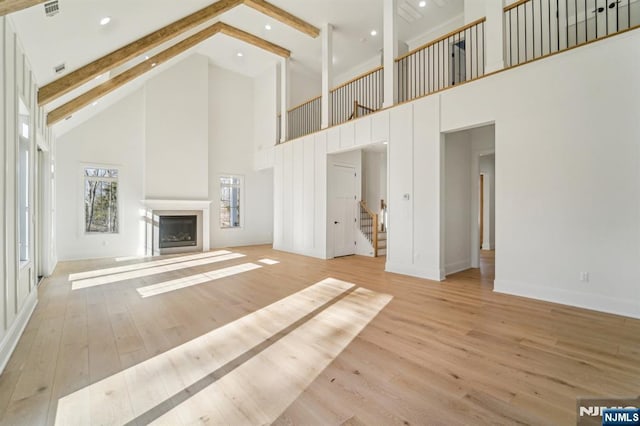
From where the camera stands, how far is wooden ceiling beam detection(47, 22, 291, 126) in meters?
5.30

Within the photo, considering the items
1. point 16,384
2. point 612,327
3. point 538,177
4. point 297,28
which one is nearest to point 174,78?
point 297,28

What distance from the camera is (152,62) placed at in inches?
255

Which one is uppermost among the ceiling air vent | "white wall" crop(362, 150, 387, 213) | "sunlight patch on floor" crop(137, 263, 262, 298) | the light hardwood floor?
the ceiling air vent

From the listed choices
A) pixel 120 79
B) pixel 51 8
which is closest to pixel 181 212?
pixel 120 79

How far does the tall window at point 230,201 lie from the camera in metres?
9.82

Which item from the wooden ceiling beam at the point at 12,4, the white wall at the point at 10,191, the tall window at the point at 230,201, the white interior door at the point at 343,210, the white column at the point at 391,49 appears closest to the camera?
the wooden ceiling beam at the point at 12,4

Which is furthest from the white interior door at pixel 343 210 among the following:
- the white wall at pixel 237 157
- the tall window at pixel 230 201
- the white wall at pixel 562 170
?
the tall window at pixel 230 201

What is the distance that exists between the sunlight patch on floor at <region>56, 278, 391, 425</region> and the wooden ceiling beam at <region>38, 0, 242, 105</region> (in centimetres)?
424

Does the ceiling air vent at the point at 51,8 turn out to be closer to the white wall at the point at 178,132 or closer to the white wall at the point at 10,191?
the white wall at the point at 10,191

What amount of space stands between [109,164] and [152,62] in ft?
10.2

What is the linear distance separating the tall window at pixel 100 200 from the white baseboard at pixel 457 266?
8436 millimetres

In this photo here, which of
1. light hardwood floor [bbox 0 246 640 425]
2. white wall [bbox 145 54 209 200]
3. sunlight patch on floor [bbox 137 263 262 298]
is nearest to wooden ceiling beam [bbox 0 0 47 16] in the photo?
Answer: light hardwood floor [bbox 0 246 640 425]

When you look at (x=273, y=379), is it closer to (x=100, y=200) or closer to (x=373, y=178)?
(x=100, y=200)

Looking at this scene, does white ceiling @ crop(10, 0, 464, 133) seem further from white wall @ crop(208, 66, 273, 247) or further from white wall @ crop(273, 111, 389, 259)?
white wall @ crop(273, 111, 389, 259)
